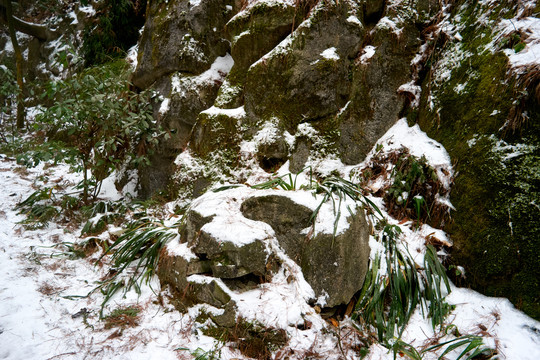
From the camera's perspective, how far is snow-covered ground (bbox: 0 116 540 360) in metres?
2.08

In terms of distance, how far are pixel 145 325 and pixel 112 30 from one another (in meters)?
6.81

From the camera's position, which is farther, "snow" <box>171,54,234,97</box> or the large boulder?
the large boulder

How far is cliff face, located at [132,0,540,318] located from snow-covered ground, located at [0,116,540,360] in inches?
10.2

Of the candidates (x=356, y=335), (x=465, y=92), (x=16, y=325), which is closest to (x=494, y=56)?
(x=465, y=92)

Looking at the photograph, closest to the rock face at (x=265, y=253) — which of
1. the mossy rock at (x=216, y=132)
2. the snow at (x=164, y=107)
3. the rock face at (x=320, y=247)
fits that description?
the rock face at (x=320, y=247)

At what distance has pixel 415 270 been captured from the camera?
2.54 meters

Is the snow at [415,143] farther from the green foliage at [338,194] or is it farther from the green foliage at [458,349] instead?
the green foliage at [458,349]

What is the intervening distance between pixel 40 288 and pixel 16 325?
530 mm

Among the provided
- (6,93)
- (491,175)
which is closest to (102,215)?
(6,93)

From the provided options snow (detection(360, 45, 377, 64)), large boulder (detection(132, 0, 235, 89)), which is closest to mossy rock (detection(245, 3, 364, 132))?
snow (detection(360, 45, 377, 64))

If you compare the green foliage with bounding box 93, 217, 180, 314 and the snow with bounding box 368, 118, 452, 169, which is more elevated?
the snow with bounding box 368, 118, 452, 169

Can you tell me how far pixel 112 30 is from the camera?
6547 millimetres

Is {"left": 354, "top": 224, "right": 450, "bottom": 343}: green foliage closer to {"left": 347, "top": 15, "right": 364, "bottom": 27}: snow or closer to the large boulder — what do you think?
{"left": 347, "top": 15, "right": 364, "bottom": 27}: snow

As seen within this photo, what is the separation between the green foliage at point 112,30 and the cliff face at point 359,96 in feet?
5.89
